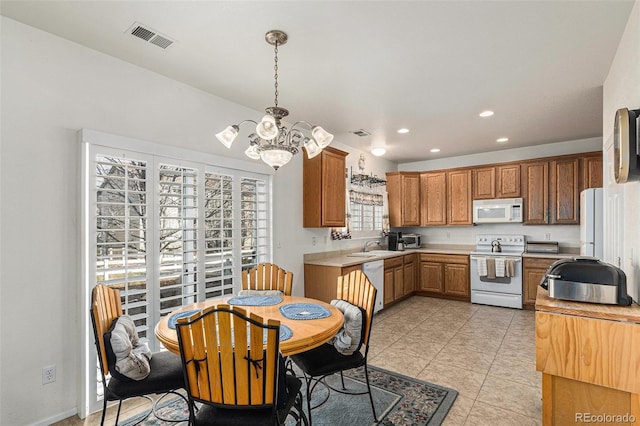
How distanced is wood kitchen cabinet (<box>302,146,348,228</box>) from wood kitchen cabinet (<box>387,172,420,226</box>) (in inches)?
84.3

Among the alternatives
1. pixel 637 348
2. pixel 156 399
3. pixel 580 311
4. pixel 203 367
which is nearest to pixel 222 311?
pixel 203 367

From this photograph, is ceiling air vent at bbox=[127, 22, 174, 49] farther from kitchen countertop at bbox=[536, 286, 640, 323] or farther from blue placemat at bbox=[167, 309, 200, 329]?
kitchen countertop at bbox=[536, 286, 640, 323]

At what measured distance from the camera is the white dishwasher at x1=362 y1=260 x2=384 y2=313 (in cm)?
448

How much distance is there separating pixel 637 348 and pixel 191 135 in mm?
3508

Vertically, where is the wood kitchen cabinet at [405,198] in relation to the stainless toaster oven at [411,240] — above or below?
above

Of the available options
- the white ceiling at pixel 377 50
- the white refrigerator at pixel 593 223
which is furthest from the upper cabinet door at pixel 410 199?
the white refrigerator at pixel 593 223

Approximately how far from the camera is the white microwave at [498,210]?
5.29 meters

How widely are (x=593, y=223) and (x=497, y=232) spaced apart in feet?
7.92

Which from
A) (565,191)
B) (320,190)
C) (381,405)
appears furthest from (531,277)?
(381,405)

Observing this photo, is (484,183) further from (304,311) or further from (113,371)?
(113,371)

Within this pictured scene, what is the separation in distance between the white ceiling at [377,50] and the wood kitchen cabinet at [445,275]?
8.74 feet

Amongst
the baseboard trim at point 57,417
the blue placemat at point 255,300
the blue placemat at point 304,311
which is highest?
the blue placemat at point 304,311

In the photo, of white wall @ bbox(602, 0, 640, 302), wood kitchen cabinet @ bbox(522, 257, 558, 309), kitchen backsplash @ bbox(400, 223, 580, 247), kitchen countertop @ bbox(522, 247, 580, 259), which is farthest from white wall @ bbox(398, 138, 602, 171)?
white wall @ bbox(602, 0, 640, 302)

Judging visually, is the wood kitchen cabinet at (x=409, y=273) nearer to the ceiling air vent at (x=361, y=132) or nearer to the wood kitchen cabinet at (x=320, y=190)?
the wood kitchen cabinet at (x=320, y=190)
